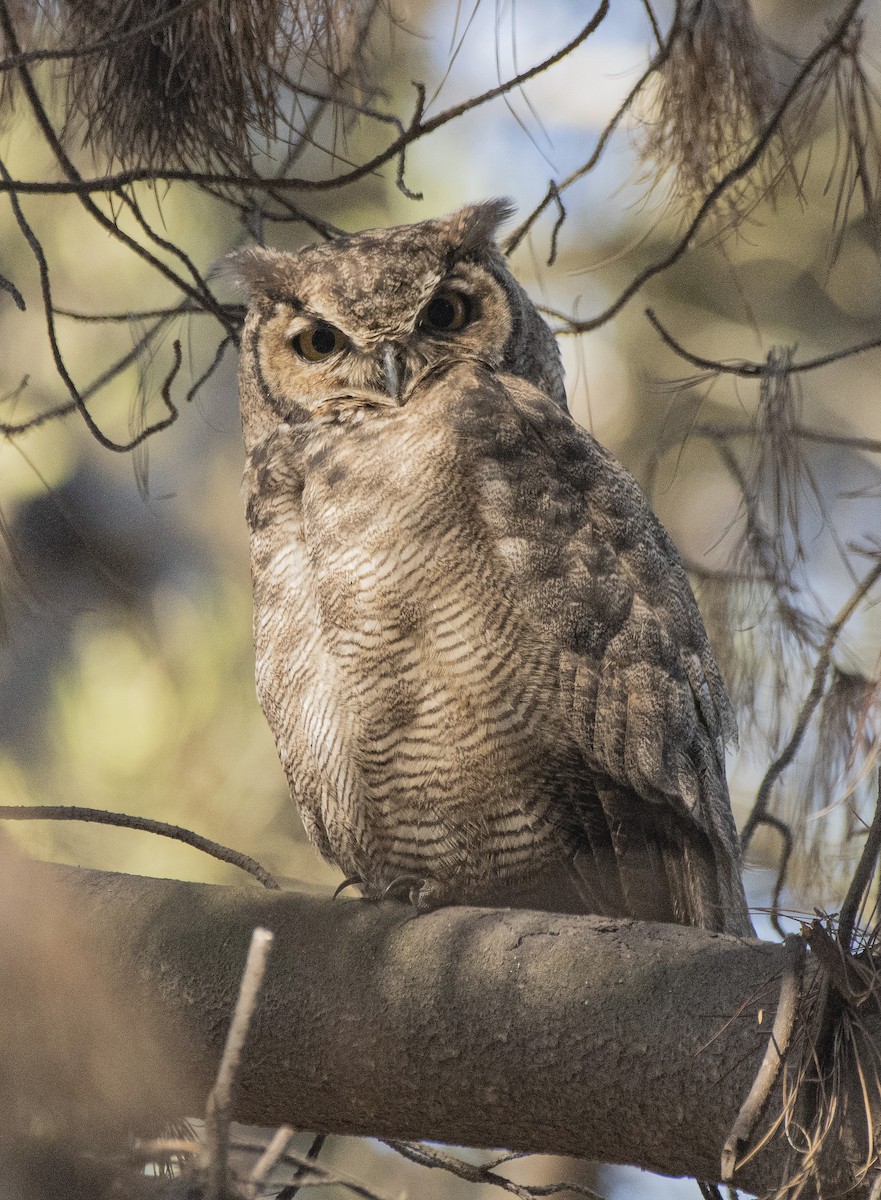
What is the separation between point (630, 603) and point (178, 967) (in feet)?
3.30

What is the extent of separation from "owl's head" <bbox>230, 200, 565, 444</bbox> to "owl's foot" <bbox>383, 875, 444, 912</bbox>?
2.89 feet

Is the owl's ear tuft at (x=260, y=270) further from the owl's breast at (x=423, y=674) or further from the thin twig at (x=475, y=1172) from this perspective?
the thin twig at (x=475, y=1172)

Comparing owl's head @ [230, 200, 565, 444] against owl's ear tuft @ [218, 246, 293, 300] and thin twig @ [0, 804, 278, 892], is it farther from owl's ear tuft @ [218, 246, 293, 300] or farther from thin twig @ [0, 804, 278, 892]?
thin twig @ [0, 804, 278, 892]

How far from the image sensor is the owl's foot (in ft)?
7.45

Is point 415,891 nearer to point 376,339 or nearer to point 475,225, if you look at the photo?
point 376,339

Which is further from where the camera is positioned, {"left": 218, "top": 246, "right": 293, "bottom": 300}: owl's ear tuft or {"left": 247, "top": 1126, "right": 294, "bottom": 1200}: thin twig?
{"left": 218, "top": 246, "right": 293, "bottom": 300}: owl's ear tuft

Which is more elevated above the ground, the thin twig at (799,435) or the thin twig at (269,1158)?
the thin twig at (799,435)

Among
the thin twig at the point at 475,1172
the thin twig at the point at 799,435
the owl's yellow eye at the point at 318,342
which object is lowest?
the thin twig at the point at 475,1172

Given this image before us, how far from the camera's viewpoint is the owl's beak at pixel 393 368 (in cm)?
259

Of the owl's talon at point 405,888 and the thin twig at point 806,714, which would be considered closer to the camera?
the owl's talon at point 405,888

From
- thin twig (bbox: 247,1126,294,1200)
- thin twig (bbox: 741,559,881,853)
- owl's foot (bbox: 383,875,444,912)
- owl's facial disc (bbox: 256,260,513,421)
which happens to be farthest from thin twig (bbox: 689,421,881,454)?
thin twig (bbox: 247,1126,294,1200)

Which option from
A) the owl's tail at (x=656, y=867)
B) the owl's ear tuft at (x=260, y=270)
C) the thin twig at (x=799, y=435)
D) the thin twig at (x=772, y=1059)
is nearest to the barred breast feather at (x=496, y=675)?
the owl's tail at (x=656, y=867)

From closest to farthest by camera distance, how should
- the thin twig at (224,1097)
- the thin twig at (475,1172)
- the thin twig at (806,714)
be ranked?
the thin twig at (224,1097), the thin twig at (475,1172), the thin twig at (806,714)

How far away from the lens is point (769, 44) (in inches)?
98.0
